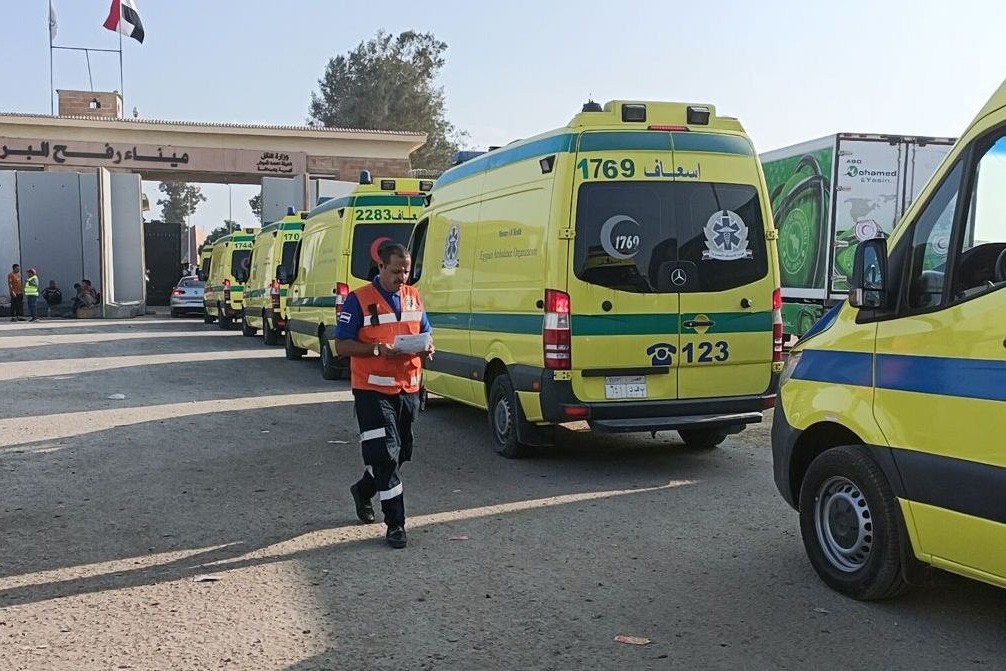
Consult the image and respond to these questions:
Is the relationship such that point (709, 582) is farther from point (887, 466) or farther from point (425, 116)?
point (425, 116)

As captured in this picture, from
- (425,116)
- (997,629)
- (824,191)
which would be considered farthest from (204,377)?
(425,116)

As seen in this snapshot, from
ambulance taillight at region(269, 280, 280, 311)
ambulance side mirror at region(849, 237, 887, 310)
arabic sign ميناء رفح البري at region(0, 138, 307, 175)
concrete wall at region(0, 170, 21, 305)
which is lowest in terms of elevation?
ambulance taillight at region(269, 280, 280, 311)

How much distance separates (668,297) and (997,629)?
3579 millimetres

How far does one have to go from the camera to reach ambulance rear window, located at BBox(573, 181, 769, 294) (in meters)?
7.31

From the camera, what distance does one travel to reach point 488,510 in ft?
21.3

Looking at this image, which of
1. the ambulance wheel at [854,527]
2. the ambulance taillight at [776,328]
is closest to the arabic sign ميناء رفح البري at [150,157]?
the ambulance taillight at [776,328]

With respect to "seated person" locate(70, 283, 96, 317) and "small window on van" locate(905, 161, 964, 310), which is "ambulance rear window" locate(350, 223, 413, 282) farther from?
"seated person" locate(70, 283, 96, 317)

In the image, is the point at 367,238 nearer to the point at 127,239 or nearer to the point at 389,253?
the point at 389,253

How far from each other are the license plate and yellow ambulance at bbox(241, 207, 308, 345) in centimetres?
1065

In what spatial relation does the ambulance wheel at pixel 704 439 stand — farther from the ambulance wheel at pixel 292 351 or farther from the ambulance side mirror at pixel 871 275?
the ambulance wheel at pixel 292 351

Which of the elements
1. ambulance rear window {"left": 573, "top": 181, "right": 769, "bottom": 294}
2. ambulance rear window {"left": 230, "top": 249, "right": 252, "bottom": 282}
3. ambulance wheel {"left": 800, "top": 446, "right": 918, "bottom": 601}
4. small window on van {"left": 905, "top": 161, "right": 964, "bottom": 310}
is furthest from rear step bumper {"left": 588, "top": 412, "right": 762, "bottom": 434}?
ambulance rear window {"left": 230, "top": 249, "right": 252, "bottom": 282}

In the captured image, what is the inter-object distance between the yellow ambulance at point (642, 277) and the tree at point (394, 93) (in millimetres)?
61325

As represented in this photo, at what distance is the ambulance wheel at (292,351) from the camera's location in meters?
17.2

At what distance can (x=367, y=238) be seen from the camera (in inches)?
520
